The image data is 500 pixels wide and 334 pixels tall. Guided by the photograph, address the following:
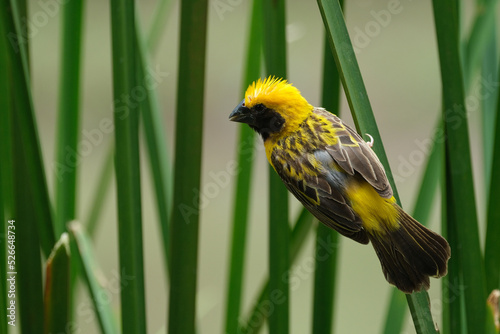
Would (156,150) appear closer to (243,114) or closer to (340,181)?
(243,114)

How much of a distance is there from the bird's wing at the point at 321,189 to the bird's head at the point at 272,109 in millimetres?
76

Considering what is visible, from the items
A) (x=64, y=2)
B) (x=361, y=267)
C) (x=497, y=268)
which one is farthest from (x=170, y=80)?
(x=497, y=268)

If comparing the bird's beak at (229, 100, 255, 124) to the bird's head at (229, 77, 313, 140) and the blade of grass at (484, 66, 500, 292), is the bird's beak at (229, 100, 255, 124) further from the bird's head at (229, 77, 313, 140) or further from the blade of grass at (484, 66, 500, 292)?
the blade of grass at (484, 66, 500, 292)

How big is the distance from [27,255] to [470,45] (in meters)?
0.98

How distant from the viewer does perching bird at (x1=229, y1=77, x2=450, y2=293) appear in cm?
104

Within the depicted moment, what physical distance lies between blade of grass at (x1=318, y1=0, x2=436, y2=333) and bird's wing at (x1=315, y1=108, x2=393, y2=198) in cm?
14

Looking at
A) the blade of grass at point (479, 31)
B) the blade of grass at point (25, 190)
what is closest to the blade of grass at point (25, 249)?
the blade of grass at point (25, 190)

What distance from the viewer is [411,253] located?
1089mm

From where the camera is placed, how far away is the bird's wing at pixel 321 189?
1064 millimetres

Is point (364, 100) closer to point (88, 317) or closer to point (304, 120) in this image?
point (304, 120)

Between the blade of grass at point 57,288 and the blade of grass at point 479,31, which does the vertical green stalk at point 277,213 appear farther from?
the blade of grass at point 479,31

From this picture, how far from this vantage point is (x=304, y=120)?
48.2 inches

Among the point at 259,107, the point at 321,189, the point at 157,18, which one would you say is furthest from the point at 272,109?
the point at 157,18

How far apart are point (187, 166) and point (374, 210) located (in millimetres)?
455
